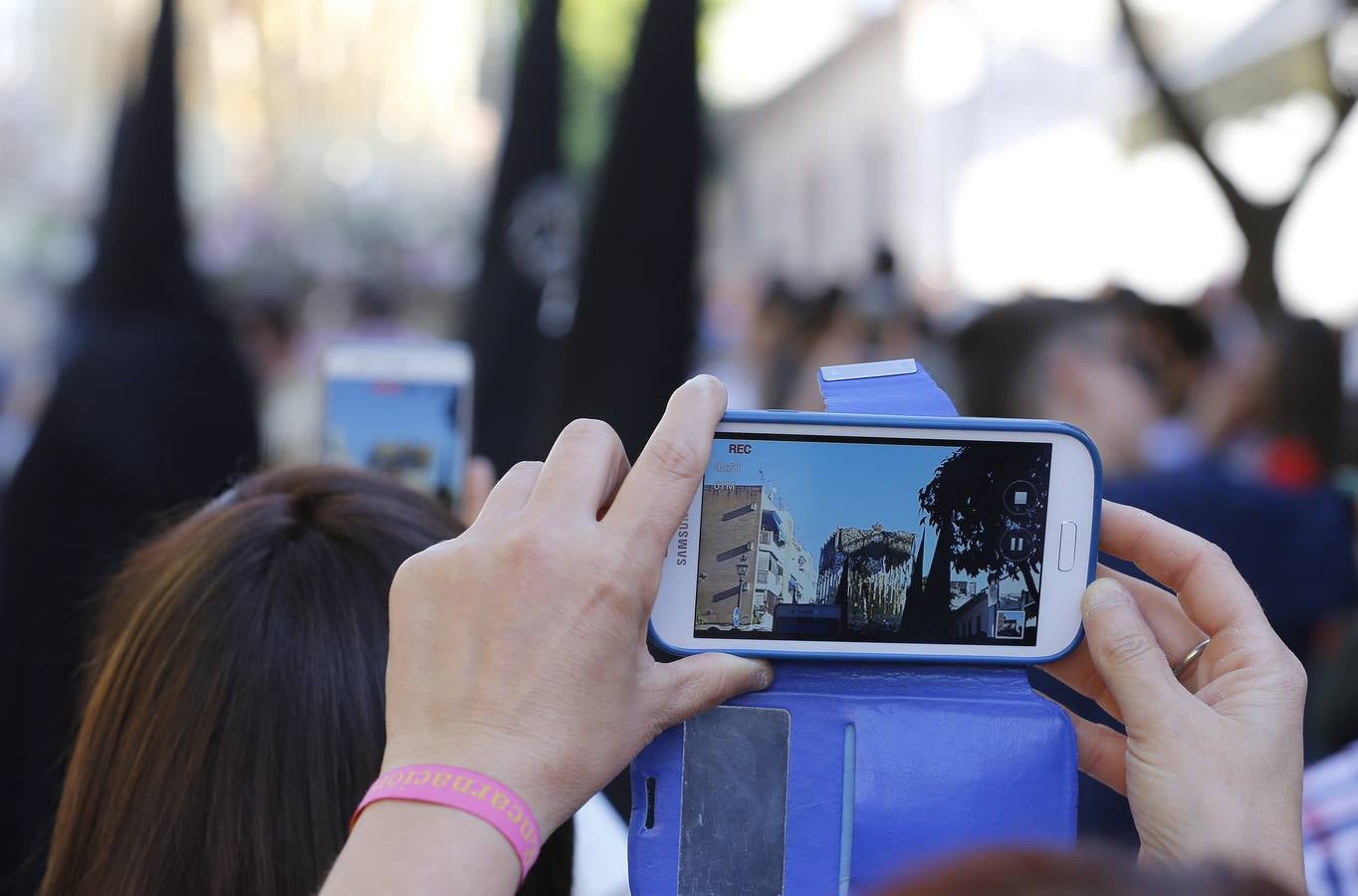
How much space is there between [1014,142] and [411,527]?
57.1 ft

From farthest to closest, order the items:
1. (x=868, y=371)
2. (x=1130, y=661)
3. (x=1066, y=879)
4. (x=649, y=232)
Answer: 1. (x=649, y=232)
2. (x=868, y=371)
3. (x=1130, y=661)
4. (x=1066, y=879)

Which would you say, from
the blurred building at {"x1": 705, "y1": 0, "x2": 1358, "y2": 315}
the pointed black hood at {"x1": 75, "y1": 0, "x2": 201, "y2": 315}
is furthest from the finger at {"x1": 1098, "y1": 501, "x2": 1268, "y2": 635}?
the blurred building at {"x1": 705, "y1": 0, "x2": 1358, "y2": 315}

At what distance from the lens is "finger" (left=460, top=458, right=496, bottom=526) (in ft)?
6.43

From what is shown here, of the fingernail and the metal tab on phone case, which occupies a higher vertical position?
the metal tab on phone case

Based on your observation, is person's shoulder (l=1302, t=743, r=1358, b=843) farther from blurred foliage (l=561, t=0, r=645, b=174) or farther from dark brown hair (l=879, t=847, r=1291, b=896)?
blurred foliage (l=561, t=0, r=645, b=174)

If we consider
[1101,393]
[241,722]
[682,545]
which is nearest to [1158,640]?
[682,545]

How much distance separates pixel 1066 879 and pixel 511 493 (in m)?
0.48

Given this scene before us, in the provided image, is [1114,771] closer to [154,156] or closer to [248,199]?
[154,156]

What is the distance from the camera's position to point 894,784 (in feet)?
2.83

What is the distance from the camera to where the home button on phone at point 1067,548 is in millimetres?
962

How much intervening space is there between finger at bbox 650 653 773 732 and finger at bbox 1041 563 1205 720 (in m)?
0.29

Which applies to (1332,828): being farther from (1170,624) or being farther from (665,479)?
(665,479)

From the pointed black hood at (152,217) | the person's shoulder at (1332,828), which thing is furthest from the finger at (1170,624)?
the pointed black hood at (152,217)

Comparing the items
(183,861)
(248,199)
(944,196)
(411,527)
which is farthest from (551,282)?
(944,196)
